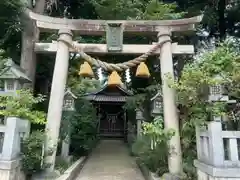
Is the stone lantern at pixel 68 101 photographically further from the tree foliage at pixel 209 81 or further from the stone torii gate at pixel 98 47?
the tree foliage at pixel 209 81

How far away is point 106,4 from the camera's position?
389 inches

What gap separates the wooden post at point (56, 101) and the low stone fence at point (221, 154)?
3877 mm

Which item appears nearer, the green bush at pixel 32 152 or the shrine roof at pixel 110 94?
the green bush at pixel 32 152

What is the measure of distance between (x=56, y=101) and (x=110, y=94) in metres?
16.3

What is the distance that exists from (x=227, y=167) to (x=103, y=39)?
687 cm

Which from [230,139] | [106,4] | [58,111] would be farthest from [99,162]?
[230,139]

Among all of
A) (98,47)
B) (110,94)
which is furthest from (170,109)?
(110,94)

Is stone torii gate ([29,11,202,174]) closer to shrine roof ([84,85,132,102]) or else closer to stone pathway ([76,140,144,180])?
stone pathway ([76,140,144,180])

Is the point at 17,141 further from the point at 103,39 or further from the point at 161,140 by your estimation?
the point at 103,39

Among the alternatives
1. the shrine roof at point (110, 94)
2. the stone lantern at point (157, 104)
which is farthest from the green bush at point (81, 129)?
the shrine roof at point (110, 94)

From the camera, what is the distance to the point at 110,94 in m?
23.1

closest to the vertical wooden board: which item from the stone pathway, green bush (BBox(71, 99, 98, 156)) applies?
green bush (BBox(71, 99, 98, 156))

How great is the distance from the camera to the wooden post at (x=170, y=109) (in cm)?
644

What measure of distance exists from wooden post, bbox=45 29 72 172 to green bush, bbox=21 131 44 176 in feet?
1.18
